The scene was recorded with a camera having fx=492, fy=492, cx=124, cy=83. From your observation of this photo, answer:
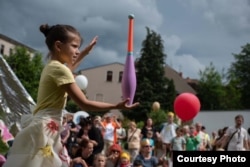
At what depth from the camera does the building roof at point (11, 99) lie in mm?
8742

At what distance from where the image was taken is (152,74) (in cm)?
5516

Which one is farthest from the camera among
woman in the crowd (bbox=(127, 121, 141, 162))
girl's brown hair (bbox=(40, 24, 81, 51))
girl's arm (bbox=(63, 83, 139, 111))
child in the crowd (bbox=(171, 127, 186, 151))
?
woman in the crowd (bbox=(127, 121, 141, 162))

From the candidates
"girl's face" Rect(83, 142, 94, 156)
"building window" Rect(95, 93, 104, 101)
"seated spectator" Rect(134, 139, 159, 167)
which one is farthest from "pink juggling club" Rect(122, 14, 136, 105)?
"building window" Rect(95, 93, 104, 101)

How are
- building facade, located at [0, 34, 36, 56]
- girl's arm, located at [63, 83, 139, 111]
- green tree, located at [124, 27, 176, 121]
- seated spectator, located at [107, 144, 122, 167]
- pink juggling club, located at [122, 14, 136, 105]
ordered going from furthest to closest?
1. building facade, located at [0, 34, 36, 56]
2. green tree, located at [124, 27, 176, 121]
3. seated spectator, located at [107, 144, 122, 167]
4. pink juggling club, located at [122, 14, 136, 105]
5. girl's arm, located at [63, 83, 139, 111]

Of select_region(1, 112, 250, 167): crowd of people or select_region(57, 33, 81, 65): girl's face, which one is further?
select_region(1, 112, 250, 167): crowd of people

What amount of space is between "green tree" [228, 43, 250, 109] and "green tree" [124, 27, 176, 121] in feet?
59.6

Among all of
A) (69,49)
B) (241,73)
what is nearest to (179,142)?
(69,49)

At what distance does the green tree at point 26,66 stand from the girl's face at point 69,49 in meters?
43.9

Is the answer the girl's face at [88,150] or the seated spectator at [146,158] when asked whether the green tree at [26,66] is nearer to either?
the seated spectator at [146,158]

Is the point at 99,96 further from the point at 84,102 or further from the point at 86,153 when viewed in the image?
the point at 84,102

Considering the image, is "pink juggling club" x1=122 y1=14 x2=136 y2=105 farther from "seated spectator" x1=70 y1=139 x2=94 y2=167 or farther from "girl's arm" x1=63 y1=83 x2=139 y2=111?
"seated spectator" x1=70 y1=139 x2=94 y2=167

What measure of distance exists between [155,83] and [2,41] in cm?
2829

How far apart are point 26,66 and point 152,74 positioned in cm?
1453

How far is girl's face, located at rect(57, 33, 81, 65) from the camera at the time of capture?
3.48 meters
